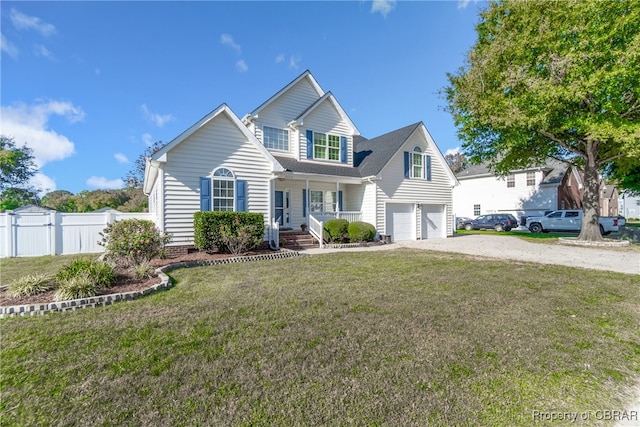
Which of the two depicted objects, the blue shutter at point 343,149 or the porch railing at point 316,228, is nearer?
the porch railing at point 316,228

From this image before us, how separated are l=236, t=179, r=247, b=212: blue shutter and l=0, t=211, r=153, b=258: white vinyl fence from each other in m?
5.52

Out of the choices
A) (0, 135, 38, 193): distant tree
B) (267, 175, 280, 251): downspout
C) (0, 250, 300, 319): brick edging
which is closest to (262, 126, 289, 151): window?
(267, 175, 280, 251): downspout

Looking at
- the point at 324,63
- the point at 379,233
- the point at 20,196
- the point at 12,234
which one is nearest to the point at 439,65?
the point at 324,63

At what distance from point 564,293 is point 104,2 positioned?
49.6 feet

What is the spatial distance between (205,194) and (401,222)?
11.2 meters

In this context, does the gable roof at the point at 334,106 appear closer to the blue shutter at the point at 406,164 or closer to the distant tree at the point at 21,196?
the blue shutter at the point at 406,164

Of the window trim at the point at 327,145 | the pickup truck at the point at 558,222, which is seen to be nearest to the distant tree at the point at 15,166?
the window trim at the point at 327,145

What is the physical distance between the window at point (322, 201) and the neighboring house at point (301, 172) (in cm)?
6

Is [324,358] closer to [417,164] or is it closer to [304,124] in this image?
[304,124]

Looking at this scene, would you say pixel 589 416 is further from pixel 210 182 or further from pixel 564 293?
pixel 210 182

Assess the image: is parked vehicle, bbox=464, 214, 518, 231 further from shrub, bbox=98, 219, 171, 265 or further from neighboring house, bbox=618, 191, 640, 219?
neighboring house, bbox=618, 191, 640, 219

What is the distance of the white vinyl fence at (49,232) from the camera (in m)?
10.5

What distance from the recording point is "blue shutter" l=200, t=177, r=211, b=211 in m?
10.8

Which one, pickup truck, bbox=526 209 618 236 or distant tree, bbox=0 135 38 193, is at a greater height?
distant tree, bbox=0 135 38 193
